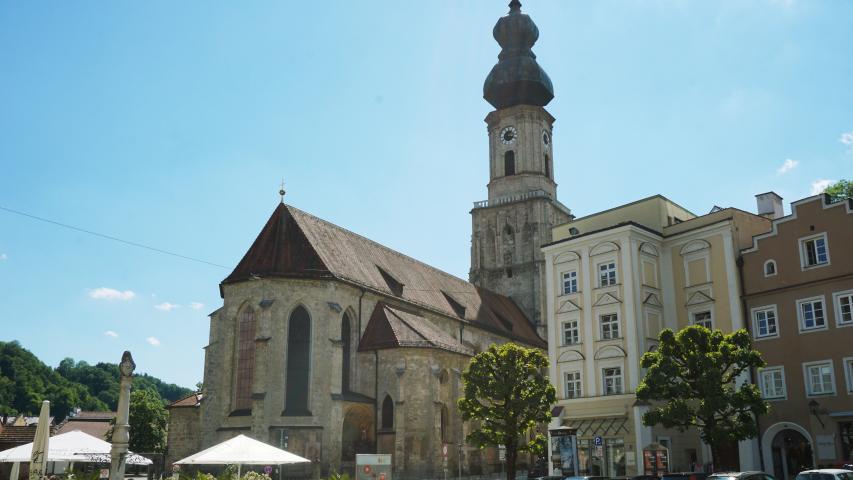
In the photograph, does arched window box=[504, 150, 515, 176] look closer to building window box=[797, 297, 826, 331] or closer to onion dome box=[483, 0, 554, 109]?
onion dome box=[483, 0, 554, 109]

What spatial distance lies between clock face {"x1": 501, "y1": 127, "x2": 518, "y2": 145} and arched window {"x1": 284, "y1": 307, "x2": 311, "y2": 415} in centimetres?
2884

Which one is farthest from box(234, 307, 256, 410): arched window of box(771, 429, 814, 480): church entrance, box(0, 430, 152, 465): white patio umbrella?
box(771, 429, 814, 480): church entrance

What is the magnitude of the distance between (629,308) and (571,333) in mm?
3436

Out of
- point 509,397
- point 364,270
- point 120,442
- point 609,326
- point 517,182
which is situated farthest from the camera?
point 517,182

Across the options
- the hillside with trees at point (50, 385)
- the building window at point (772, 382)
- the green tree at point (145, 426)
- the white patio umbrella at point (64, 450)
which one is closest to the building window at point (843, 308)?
the building window at point (772, 382)

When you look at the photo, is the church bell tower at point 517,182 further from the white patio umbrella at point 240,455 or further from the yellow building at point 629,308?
the white patio umbrella at point 240,455

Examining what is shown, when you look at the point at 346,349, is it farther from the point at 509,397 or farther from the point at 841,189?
the point at 841,189

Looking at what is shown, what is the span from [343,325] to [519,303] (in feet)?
72.6

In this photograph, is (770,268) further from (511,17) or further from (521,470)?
(511,17)

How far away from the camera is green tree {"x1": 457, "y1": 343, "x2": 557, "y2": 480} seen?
108 feet

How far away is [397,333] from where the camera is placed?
42.3 metres

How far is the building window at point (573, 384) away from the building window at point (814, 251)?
10863 mm

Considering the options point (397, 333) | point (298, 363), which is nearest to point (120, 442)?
point (298, 363)

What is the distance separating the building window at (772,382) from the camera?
30828 mm
